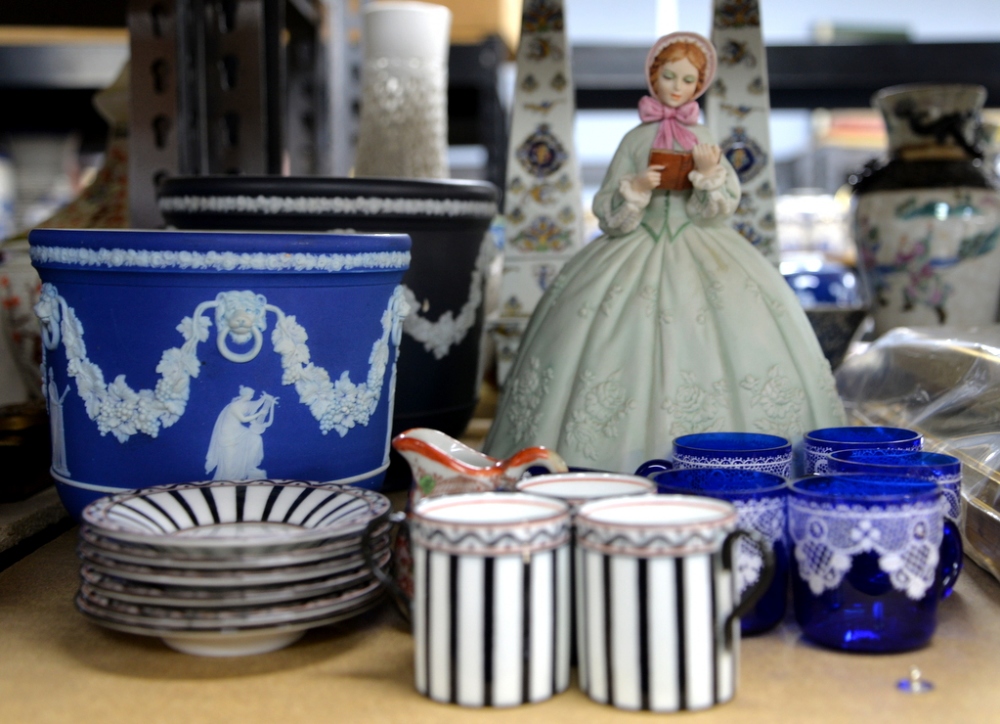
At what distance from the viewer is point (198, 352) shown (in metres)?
0.76

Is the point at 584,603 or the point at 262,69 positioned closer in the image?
the point at 584,603

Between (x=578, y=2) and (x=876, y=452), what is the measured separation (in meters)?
2.05

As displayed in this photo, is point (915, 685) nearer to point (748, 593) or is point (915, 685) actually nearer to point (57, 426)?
point (748, 593)

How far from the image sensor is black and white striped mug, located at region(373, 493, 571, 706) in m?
0.58

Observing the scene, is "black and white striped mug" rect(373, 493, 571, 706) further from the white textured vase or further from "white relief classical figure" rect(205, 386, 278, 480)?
the white textured vase

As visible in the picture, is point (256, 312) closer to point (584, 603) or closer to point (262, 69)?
point (584, 603)

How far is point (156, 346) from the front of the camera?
29.9 inches

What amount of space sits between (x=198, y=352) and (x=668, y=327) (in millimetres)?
396

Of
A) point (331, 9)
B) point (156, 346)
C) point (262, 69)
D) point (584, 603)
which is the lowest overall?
point (584, 603)

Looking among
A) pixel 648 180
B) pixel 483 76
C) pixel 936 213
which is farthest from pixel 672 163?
pixel 483 76

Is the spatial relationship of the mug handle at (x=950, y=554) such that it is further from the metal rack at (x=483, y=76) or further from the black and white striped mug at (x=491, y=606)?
the metal rack at (x=483, y=76)

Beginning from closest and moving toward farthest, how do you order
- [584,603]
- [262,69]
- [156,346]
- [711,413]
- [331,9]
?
[584,603] → [156,346] → [711,413] → [262,69] → [331,9]

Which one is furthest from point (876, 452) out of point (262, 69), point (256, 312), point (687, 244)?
point (262, 69)

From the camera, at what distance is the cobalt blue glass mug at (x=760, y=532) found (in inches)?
26.6
